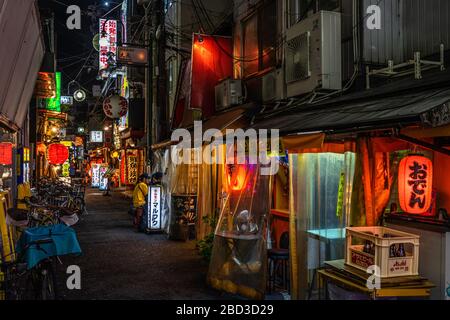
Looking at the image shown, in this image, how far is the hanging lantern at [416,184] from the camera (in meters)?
6.53

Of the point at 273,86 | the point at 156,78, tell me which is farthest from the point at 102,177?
the point at 273,86

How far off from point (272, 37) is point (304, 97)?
3.07 meters

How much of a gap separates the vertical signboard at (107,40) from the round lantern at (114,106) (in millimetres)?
8687

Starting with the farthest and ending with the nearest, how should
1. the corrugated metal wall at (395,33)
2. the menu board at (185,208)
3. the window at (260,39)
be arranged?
1. the menu board at (185,208)
2. the window at (260,39)
3. the corrugated metal wall at (395,33)

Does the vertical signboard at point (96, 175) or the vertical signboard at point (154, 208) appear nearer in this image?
the vertical signboard at point (154, 208)

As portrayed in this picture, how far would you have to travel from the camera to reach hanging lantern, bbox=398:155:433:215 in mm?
6531

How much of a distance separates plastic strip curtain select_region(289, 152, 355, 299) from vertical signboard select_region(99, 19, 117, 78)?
93.7ft

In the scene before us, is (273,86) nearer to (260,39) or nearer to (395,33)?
(260,39)

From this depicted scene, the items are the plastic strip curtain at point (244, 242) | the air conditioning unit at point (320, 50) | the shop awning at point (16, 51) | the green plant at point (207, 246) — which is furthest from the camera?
the green plant at point (207, 246)

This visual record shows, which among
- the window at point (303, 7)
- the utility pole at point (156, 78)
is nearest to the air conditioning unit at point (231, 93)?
the window at point (303, 7)

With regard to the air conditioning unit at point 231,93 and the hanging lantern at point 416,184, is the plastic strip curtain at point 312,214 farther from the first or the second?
the air conditioning unit at point 231,93

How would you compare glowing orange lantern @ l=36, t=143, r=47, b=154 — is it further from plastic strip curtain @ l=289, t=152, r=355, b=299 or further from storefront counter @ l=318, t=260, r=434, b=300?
storefront counter @ l=318, t=260, r=434, b=300

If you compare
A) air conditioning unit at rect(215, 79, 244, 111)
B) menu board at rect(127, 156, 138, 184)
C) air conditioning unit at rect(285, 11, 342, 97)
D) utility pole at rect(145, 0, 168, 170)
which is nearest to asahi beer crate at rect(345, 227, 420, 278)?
air conditioning unit at rect(285, 11, 342, 97)

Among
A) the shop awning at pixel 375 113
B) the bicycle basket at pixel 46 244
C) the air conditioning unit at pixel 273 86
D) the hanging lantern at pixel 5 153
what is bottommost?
the bicycle basket at pixel 46 244
